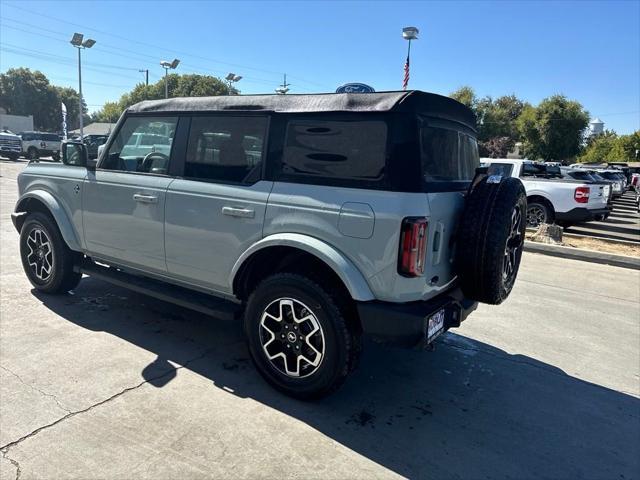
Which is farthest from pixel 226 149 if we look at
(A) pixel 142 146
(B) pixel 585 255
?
(B) pixel 585 255

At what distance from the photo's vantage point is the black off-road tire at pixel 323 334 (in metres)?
2.94

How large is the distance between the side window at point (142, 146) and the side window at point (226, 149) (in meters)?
0.30

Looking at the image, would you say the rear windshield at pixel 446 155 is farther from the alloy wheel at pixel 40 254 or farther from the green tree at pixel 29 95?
the green tree at pixel 29 95

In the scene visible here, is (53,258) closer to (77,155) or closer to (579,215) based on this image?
(77,155)

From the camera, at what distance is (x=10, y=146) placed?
2922cm

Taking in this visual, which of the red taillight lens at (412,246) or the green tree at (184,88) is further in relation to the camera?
the green tree at (184,88)

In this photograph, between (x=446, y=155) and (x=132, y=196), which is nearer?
(x=446, y=155)

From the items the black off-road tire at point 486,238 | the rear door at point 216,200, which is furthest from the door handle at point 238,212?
the black off-road tire at point 486,238

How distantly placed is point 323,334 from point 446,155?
5.11ft

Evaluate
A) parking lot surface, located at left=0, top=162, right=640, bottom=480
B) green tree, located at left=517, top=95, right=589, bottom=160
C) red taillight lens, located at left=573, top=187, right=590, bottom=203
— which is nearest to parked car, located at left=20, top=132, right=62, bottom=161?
parking lot surface, located at left=0, top=162, right=640, bottom=480

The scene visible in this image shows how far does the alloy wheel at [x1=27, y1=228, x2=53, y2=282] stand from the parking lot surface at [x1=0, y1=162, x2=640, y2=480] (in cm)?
27

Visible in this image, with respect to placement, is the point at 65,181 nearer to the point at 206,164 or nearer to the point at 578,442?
the point at 206,164

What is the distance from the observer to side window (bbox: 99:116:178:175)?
13.0 ft

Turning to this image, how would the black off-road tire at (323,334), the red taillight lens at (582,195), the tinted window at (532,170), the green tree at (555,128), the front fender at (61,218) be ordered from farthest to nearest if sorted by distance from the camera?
1. the green tree at (555,128)
2. the tinted window at (532,170)
3. the red taillight lens at (582,195)
4. the front fender at (61,218)
5. the black off-road tire at (323,334)
